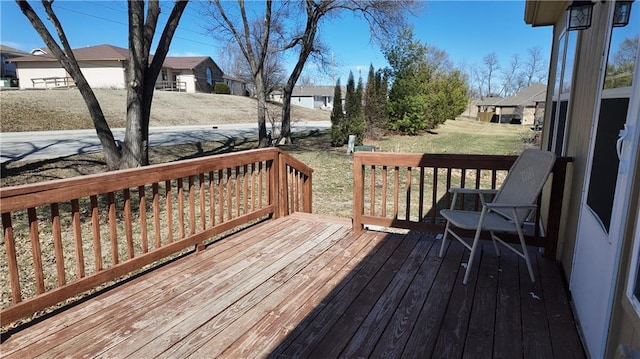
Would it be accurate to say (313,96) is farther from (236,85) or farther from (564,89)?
(564,89)

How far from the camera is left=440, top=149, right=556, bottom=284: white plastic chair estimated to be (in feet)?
8.48

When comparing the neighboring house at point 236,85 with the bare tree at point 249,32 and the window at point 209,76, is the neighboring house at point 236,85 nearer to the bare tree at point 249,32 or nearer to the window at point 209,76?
the window at point 209,76

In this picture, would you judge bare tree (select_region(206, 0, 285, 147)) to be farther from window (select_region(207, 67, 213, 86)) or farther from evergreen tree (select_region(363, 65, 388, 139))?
window (select_region(207, 67, 213, 86))

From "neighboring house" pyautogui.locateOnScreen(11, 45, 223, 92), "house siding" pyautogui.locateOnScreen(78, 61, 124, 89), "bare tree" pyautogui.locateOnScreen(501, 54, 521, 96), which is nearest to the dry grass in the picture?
"neighboring house" pyautogui.locateOnScreen(11, 45, 223, 92)

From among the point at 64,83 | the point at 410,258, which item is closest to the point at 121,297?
the point at 410,258

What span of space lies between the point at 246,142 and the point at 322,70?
16.3 feet

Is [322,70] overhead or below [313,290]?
overhead

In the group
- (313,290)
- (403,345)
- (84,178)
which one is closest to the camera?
(403,345)

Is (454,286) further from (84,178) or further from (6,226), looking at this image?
(6,226)

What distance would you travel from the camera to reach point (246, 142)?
1249 centimetres

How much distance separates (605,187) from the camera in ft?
6.06

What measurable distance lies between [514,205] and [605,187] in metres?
0.72

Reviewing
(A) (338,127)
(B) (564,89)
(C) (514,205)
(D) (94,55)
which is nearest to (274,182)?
(C) (514,205)

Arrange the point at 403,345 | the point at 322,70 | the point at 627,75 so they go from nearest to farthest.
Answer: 1. the point at 627,75
2. the point at 403,345
3. the point at 322,70
